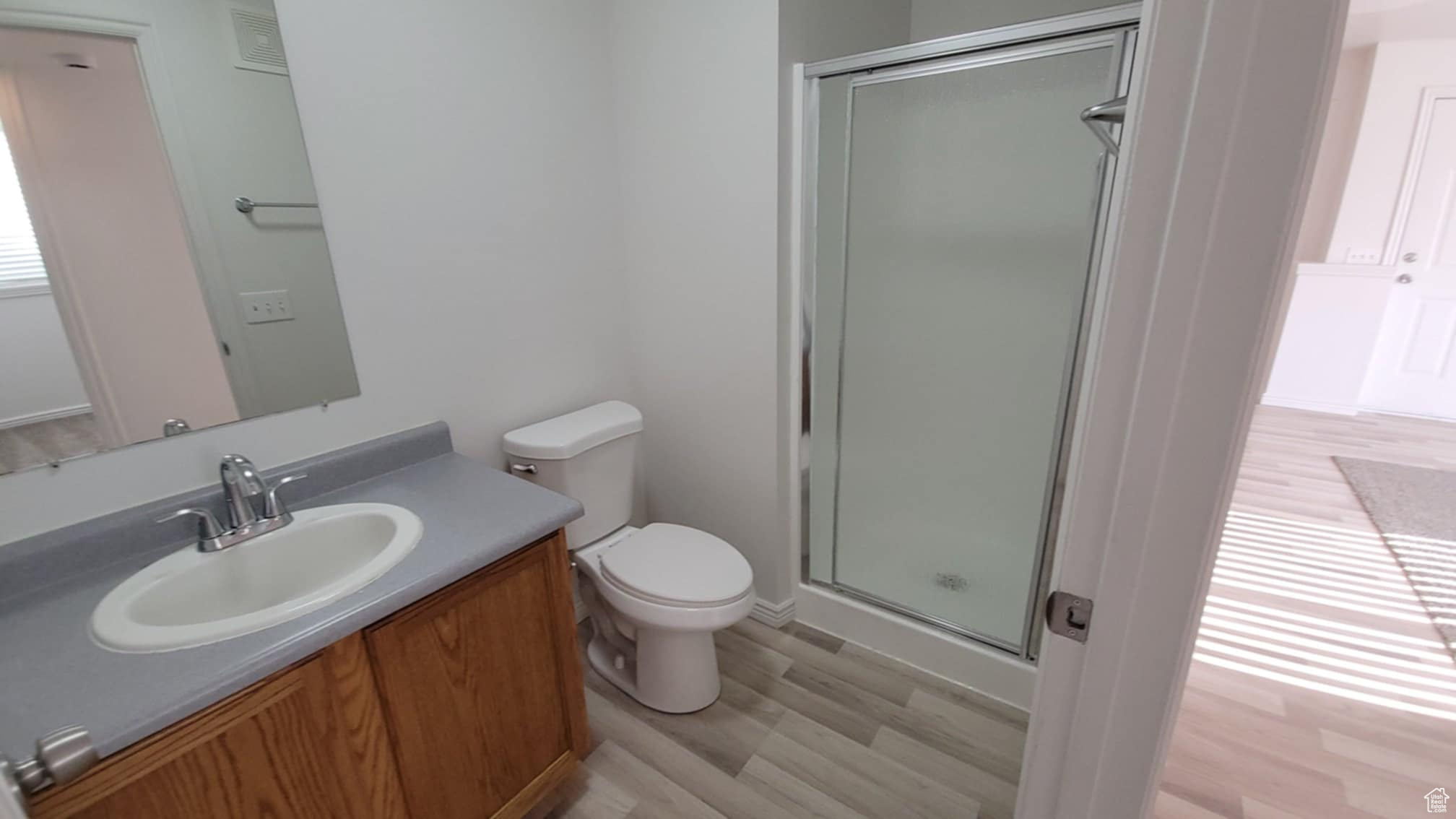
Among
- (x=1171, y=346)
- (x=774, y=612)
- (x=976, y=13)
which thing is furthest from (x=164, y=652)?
(x=976, y=13)

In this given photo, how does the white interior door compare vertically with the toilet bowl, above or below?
above

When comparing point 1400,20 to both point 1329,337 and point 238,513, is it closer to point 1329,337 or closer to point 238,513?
point 1329,337

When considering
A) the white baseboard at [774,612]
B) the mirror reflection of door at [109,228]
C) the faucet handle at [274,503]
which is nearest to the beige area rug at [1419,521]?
the white baseboard at [774,612]

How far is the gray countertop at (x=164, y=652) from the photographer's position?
788 millimetres

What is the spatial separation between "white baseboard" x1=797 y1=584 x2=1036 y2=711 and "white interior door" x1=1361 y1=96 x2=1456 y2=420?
4472 mm

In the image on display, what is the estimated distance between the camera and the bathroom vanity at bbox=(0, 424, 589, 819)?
81 centimetres

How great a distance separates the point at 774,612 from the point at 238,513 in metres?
1.59

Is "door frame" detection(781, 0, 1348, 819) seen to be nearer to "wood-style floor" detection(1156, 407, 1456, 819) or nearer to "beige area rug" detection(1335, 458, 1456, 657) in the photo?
"wood-style floor" detection(1156, 407, 1456, 819)

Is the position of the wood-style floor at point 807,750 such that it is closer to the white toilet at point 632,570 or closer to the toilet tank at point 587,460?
the white toilet at point 632,570

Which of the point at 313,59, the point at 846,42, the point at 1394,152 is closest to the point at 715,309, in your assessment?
the point at 846,42

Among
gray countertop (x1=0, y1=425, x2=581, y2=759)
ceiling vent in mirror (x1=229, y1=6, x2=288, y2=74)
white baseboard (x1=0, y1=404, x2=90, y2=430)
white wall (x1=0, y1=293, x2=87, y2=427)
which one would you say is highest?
ceiling vent in mirror (x1=229, y1=6, x2=288, y2=74)

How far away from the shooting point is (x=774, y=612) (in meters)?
2.17

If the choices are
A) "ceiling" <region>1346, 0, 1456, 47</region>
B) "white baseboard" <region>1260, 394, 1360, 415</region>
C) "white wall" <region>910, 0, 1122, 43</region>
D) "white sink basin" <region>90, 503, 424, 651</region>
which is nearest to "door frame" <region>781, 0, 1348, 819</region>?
"white sink basin" <region>90, 503, 424, 651</region>

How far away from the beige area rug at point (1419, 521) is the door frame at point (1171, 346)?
96.8 inches
